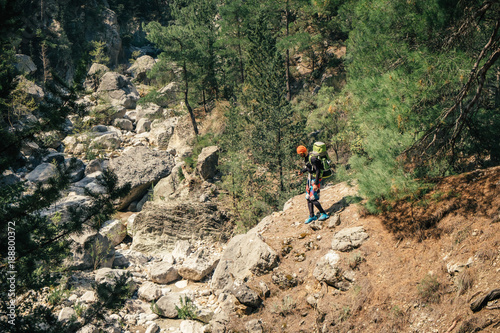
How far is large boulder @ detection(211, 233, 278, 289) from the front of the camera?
7.62 meters

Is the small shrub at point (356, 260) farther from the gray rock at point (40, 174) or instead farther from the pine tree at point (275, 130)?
the gray rock at point (40, 174)

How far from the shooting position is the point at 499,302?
4559 mm

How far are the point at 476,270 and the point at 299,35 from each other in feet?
58.4

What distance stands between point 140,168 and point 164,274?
31.1 ft

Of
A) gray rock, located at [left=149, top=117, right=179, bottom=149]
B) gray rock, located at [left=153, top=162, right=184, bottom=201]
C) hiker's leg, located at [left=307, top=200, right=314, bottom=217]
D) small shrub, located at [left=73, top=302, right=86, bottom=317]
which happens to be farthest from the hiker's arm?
gray rock, located at [left=149, top=117, right=179, bottom=149]

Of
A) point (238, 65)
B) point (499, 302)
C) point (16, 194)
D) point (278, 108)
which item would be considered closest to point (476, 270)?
point (499, 302)

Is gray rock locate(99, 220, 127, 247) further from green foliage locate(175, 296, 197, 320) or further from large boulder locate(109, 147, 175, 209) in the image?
green foliage locate(175, 296, 197, 320)

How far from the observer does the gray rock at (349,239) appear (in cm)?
691

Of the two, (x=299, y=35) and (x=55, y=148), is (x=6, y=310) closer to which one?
(x=299, y=35)

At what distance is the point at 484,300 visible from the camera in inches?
185

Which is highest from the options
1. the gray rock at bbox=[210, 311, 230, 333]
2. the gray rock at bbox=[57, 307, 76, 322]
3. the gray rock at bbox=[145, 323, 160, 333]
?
the gray rock at bbox=[210, 311, 230, 333]

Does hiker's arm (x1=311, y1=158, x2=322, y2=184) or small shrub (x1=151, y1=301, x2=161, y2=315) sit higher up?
hiker's arm (x1=311, y1=158, x2=322, y2=184)

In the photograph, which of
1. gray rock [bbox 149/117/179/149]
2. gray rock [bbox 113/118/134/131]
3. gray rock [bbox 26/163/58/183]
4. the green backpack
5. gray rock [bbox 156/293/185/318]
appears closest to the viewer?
Answer: the green backpack

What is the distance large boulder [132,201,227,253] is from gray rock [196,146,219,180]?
277 cm
